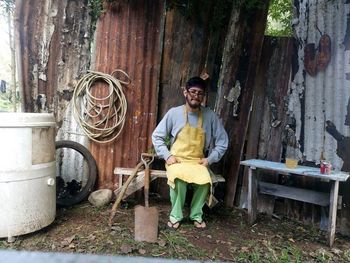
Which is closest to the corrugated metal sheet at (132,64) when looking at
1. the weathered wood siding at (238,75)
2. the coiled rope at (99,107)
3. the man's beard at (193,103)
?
the coiled rope at (99,107)

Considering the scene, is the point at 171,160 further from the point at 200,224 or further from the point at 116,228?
the point at 116,228

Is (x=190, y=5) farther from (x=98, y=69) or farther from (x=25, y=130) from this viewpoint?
(x=25, y=130)

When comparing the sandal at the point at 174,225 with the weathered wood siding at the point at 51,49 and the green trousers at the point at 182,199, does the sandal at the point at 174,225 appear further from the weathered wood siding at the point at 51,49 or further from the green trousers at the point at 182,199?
the weathered wood siding at the point at 51,49

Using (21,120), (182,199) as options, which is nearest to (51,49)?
(21,120)

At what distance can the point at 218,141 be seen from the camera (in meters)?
4.26

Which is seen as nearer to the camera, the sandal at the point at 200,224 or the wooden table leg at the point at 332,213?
the wooden table leg at the point at 332,213

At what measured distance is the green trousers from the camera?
3.99 m

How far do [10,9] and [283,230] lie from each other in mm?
5708

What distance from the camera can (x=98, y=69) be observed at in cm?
474

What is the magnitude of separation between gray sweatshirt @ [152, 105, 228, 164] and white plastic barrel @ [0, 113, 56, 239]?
4.29 ft

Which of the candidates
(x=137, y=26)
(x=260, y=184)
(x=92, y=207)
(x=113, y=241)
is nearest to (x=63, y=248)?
(x=113, y=241)

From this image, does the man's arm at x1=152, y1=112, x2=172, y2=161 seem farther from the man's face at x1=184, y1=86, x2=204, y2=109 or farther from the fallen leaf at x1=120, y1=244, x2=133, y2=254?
the fallen leaf at x1=120, y1=244, x2=133, y2=254

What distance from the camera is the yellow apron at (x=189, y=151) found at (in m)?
3.94

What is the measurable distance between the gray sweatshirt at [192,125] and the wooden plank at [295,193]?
2.35ft
